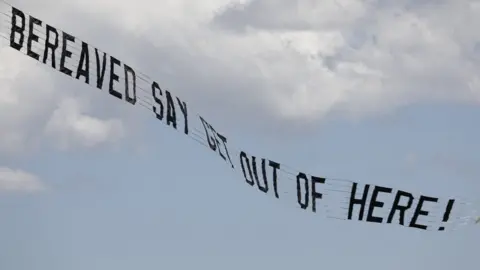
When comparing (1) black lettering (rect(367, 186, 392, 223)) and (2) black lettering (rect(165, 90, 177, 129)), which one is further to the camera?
(1) black lettering (rect(367, 186, 392, 223))

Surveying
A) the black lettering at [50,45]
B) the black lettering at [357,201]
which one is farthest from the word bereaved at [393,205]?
the black lettering at [50,45]

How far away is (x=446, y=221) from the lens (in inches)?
1869

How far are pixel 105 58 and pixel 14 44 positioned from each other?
4007 mm

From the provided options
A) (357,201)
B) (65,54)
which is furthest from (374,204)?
(65,54)

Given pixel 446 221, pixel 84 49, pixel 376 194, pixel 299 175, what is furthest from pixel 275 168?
pixel 84 49

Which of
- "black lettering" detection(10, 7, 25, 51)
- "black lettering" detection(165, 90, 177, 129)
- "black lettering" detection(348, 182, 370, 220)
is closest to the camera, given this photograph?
"black lettering" detection(10, 7, 25, 51)

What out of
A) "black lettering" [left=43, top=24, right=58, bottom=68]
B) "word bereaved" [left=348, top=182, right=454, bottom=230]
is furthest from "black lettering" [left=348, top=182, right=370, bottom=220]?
"black lettering" [left=43, top=24, right=58, bottom=68]

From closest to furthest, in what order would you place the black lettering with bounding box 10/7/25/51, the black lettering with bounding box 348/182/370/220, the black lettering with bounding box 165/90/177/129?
the black lettering with bounding box 10/7/25/51, the black lettering with bounding box 165/90/177/129, the black lettering with bounding box 348/182/370/220

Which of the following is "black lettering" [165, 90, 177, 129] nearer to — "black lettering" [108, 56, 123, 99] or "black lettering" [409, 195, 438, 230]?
"black lettering" [108, 56, 123, 99]

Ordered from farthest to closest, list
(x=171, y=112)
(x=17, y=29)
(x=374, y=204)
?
(x=374, y=204) → (x=171, y=112) → (x=17, y=29)

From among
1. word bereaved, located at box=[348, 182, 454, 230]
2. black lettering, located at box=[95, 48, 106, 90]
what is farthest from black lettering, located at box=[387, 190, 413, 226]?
black lettering, located at box=[95, 48, 106, 90]

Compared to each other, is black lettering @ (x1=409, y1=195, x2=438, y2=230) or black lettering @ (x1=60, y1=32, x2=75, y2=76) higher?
black lettering @ (x1=60, y1=32, x2=75, y2=76)

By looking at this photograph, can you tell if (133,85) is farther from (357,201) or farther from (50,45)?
(357,201)

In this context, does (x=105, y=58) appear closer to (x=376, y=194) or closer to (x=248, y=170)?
(x=248, y=170)
